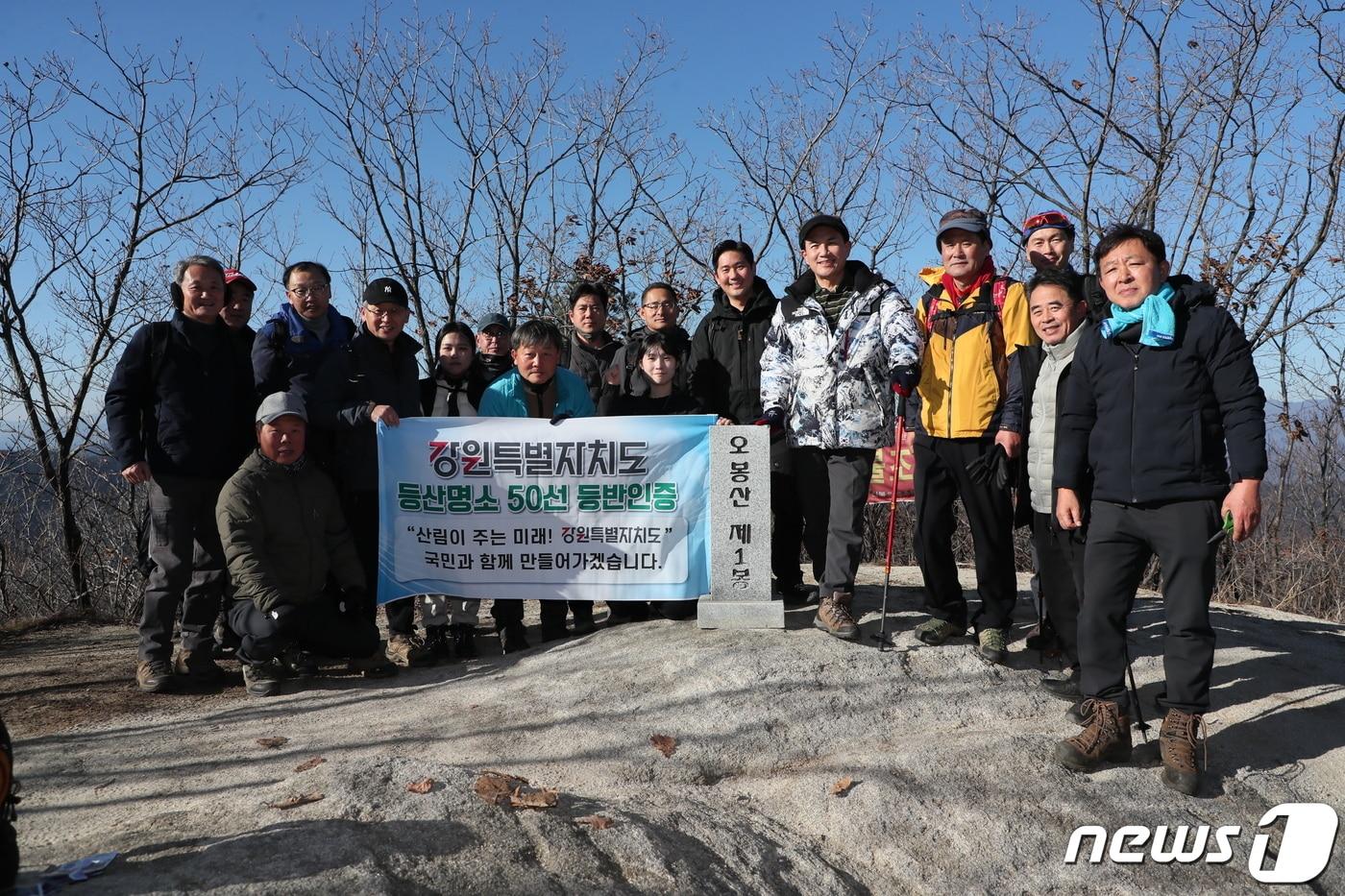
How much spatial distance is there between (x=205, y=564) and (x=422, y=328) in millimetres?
9611

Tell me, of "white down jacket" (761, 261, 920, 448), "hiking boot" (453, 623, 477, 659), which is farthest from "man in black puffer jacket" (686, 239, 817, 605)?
"hiking boot" (453, 623, 477, 659)

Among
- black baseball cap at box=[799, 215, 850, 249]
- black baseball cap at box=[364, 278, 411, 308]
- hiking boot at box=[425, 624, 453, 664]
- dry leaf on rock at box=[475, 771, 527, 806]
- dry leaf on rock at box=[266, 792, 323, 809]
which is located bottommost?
dry leaf on rock at box=[475, 771, 527, 806]

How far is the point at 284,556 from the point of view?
528 centimetres

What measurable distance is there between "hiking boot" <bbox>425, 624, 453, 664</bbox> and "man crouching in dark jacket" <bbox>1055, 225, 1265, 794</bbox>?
3.71 meters

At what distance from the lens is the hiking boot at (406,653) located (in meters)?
5.75

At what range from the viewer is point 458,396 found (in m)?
6.11

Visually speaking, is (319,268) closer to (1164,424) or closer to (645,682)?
(645,682)

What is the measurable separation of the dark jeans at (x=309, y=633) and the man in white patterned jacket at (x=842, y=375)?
2.80 meters

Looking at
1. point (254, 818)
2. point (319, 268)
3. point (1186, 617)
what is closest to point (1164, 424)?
point (1186, 617)

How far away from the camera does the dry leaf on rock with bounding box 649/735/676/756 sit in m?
4.23

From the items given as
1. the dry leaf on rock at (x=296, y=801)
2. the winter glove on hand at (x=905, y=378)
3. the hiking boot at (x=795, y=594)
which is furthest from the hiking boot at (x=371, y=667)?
the winter glove on hand at (x=905, y=378)

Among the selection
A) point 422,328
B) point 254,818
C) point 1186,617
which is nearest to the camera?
point 254,818

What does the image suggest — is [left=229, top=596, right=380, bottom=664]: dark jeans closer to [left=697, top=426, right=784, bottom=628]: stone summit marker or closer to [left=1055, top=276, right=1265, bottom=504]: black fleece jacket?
[left=697, top=426, right=784, bottom=628]: stone summit marker

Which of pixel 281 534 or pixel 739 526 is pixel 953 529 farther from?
pixel 281 534
